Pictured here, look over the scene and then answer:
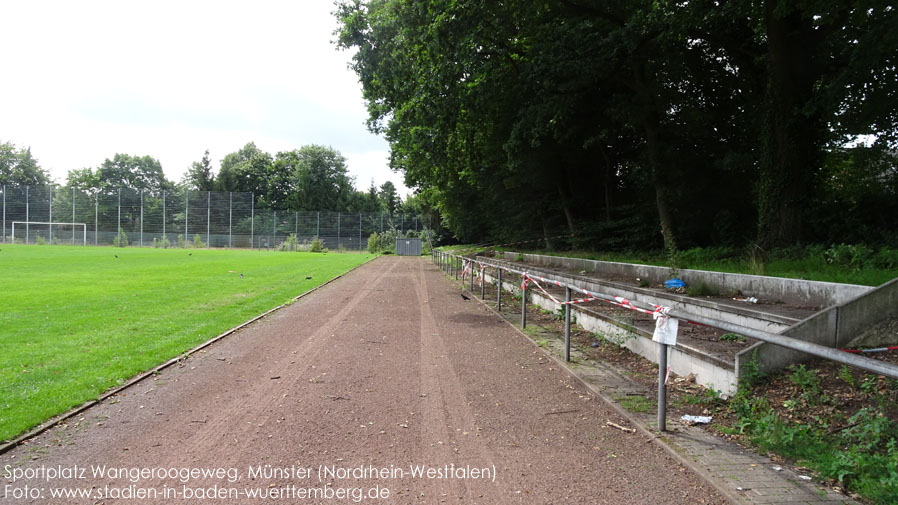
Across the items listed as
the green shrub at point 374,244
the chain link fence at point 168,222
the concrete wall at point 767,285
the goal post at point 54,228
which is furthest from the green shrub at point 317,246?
the concrete wall at point 767,285

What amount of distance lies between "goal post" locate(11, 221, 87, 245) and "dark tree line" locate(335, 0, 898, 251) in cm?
5612

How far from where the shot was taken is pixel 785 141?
12062mm

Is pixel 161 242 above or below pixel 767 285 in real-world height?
below

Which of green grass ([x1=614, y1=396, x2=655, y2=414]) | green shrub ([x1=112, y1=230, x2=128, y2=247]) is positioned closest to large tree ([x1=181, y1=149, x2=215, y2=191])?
green shrub ([x1=112, y1=230, x2=128, y2=247])

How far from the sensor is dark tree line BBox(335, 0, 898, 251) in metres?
12.1

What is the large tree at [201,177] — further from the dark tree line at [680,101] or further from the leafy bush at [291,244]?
the dark tree line at [680,101]

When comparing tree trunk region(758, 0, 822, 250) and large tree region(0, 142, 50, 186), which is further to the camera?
large tree region(0, 142, 50, 186)

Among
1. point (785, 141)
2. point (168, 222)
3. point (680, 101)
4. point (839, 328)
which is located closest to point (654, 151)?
point (680, 101)

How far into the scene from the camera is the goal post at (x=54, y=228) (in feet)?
198

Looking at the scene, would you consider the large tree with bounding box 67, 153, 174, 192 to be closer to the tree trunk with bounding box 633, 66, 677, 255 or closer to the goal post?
the goal post

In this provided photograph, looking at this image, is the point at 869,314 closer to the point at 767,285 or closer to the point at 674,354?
the point at 674,354

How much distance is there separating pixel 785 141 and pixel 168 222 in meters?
67.2

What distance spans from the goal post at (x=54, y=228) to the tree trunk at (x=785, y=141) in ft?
231

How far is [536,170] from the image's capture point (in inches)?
942
